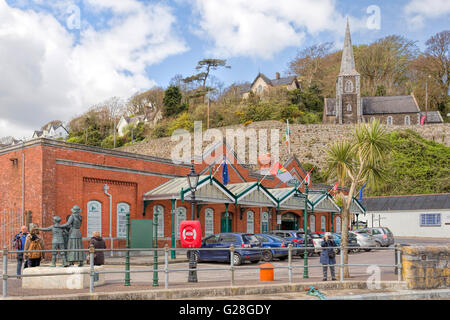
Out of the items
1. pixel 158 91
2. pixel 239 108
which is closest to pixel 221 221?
pixel 239 108

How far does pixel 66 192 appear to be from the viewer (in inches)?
974

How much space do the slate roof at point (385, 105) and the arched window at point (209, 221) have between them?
52.3m

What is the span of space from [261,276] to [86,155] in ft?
46.2

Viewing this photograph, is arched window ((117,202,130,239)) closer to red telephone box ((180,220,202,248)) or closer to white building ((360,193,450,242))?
red telephone box ((180,220,202,248))

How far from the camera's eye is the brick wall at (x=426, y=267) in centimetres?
1458

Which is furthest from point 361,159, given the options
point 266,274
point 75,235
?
point 75,235

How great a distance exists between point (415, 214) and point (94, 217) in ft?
130

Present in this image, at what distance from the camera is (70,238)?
1366cm

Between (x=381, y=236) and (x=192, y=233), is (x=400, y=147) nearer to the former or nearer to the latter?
(x=381, y=236)

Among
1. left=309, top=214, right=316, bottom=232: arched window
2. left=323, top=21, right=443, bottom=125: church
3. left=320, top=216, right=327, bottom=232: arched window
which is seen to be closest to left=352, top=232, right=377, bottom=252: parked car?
left=309, top=214, right=316, bottom=232: arched window

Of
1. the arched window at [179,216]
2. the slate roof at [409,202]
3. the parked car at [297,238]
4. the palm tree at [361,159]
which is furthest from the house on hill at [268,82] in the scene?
the palm tree at [361,159]

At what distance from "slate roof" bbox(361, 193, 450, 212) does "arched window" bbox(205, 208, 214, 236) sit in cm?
3052
